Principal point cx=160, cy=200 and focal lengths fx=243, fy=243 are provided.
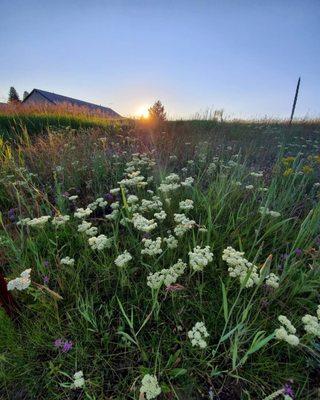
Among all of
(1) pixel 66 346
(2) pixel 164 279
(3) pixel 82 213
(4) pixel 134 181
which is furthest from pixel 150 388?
(4) pixel 134 181

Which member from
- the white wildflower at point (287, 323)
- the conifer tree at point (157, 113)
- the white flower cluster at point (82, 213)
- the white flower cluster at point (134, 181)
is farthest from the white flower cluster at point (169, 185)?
the conifer tree at point (157, 113)

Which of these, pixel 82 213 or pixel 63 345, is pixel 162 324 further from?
pixel 82 213

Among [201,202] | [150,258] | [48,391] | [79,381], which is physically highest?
[201,202]

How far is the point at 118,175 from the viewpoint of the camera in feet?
12.0

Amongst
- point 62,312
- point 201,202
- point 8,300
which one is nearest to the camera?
point 8,300

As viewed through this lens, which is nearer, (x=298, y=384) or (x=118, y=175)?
(x=298, y=384)

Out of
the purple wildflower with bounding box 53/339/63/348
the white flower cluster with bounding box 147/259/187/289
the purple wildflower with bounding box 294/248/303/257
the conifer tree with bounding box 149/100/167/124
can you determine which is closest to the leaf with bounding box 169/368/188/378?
the white flower cluster with bounding box 147/259/187/289

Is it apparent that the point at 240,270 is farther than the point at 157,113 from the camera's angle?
No

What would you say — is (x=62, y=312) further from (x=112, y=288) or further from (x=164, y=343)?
(x=164, y=343)

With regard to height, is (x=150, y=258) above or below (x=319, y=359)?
above

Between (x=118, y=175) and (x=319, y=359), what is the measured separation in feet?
9.92

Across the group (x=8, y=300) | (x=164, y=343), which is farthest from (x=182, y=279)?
(x=8, y=300)

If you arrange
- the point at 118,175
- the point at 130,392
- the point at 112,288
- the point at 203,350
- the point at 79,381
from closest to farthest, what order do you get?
the point at 79,381, the point at 130,392, the point at 203,350, the point at 112,288, the point at 118,175

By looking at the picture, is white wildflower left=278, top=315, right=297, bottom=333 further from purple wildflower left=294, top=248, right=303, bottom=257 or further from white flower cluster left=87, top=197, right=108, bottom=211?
white flower cluster left=87, top=197, right=108, bottom=211
